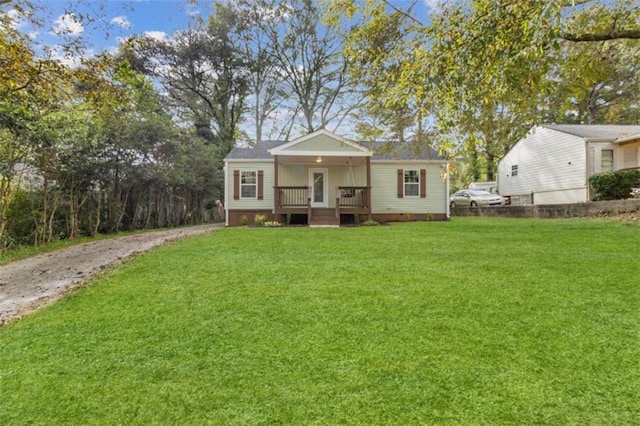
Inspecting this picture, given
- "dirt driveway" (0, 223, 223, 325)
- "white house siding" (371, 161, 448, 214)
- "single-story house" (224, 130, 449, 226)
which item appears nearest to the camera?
"dirt driveway" (0, 223, 223, 325)

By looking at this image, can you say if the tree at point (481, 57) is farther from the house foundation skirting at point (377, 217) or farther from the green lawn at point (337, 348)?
the house foundation skirting at point (377, 217)

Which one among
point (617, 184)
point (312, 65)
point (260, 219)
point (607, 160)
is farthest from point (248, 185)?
point (607, 160)

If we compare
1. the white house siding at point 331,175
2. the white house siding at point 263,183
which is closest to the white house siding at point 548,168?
the white house siding at point 331,175

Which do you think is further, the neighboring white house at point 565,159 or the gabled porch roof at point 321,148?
the neighboring white house at point 565,159

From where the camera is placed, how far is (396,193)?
15258mm

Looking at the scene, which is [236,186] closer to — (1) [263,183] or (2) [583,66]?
(1) [263,183]

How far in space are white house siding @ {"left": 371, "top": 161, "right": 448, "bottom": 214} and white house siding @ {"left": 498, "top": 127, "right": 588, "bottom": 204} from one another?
15.1ft

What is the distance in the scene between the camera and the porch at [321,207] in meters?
13.6

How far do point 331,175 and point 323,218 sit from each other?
2.48 meters

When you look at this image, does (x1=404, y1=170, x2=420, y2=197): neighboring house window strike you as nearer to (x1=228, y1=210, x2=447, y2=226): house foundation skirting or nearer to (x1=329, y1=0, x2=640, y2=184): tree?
(x1=228, y1=210, x2=447, y2=226): house foundation skirting

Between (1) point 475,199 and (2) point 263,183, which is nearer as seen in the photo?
(2) point 263,183

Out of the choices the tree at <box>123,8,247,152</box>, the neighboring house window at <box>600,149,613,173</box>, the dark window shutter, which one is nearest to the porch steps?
the dark window shutter

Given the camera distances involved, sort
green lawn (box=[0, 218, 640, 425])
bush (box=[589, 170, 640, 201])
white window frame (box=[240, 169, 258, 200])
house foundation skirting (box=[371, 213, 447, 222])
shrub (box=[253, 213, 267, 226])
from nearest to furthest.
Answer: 1. green lawn (box=[0, 218, 640, 425])
2. bush (box=[589, 170, 640, 201])
3. shrub (box=[253, 213, 267, 226])
4. white window frame (box=[240, 169, 258, 200])
5. house foundation skirting (box=[371, 213, 447, 222])

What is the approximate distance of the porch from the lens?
44.7ft
